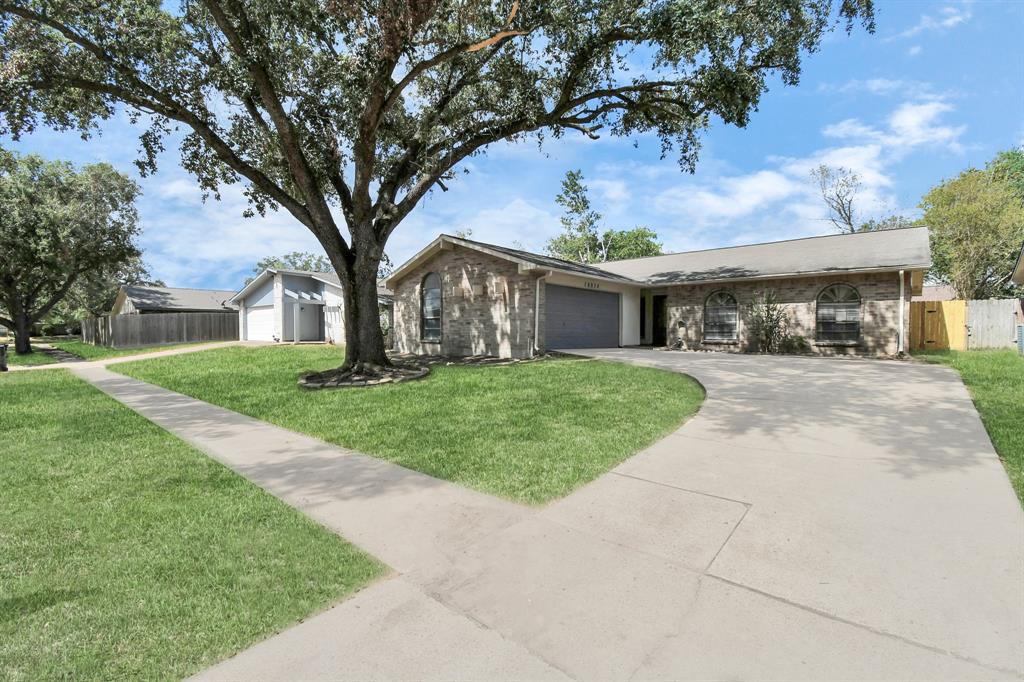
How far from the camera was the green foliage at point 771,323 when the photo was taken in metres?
15.3

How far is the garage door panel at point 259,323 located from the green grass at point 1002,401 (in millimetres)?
26701

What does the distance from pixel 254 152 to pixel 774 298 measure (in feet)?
52.5

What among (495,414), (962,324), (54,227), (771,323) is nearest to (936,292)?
(962,324)

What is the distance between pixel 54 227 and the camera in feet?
67.3

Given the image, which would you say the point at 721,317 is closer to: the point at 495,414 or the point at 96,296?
the point at 495,414

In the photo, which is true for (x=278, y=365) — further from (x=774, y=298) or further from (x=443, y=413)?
(x=774, y=298)

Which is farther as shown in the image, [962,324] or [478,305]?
[962,324]

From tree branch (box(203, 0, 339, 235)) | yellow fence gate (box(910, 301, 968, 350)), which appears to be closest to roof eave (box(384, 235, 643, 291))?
tree branch (box(203, 0, 339, 235))

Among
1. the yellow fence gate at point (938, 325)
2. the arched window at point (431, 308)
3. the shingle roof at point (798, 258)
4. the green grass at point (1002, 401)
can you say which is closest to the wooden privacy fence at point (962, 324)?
the yellow fence gate at point (938, 325)

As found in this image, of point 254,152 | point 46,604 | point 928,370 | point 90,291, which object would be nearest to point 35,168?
point 254,152

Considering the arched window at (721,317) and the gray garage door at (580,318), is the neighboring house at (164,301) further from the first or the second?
the arched window at (721,317)

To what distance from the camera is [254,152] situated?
12.0 m

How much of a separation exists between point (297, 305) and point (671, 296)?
18.2m

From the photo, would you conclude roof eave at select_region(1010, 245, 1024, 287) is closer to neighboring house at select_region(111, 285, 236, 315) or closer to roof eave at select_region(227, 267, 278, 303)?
roof eave at select_region(227, 267, 278, 303)
